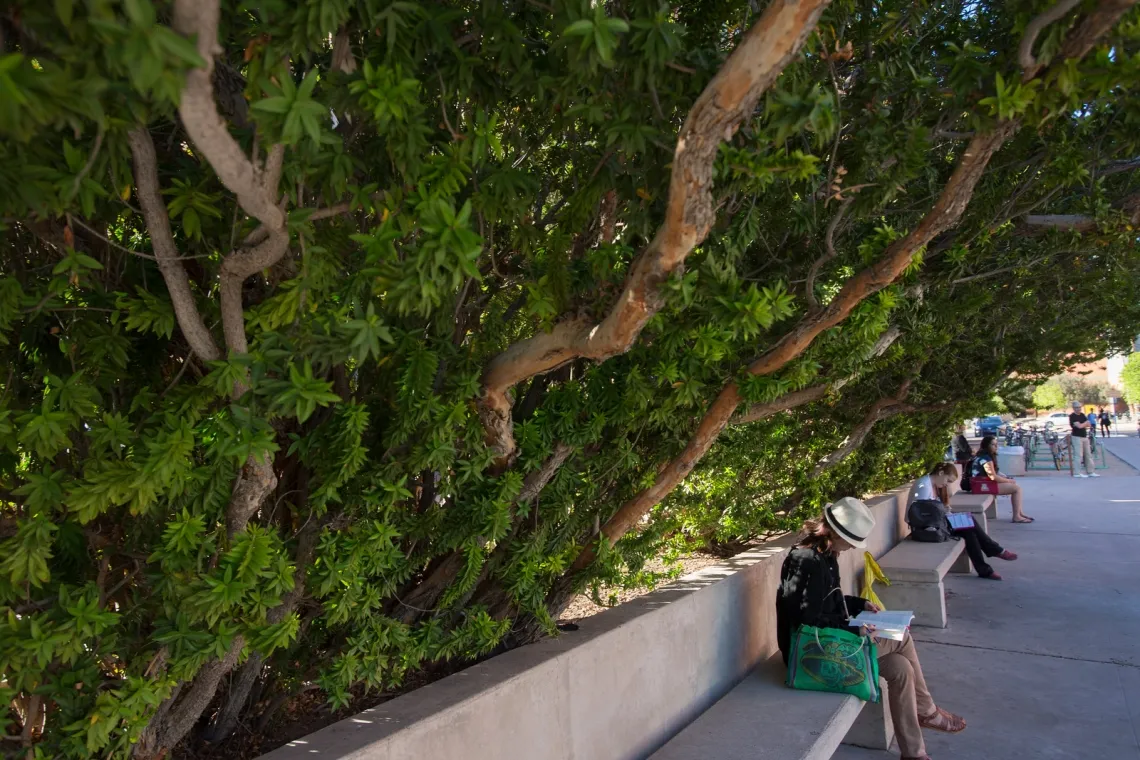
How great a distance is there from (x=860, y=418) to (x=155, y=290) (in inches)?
294

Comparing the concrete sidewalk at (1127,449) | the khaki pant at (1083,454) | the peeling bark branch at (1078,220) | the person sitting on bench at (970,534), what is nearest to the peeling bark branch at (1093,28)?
the peeling bark branch at (1078,220)

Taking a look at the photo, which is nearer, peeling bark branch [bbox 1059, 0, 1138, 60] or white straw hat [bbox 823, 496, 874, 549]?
peeling bark branch [bbox 1059, 0, 1138, 60]

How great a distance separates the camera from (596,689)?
159 inches

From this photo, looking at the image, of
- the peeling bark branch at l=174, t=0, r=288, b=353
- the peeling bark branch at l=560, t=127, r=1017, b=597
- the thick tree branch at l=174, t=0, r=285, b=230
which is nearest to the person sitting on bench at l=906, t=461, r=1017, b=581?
the peeling bark branch at l=560, t=127, r=1017, b=597

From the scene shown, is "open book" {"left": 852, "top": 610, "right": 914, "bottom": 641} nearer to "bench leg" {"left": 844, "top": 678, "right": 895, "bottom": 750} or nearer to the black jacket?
the black jacket

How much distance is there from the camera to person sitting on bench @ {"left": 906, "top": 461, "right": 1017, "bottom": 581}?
9758 millimetres

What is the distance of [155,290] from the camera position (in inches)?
107

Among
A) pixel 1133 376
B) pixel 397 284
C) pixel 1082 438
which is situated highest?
pixel 1133 376

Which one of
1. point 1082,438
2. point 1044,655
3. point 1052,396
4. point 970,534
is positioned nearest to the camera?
point 1044,655

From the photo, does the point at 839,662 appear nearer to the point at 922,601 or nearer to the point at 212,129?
the point at 922,601

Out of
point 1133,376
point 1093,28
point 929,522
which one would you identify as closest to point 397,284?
point 1093,28

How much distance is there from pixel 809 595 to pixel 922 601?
3397 millimetres

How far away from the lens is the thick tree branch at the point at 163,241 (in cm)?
220

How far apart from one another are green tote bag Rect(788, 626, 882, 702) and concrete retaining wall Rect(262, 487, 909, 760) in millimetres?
648
